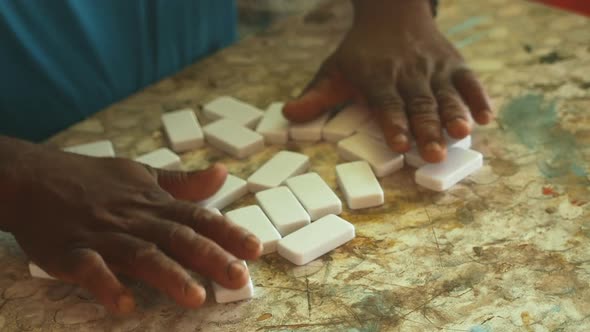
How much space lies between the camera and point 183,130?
5.06 feet

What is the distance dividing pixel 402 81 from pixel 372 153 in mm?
187

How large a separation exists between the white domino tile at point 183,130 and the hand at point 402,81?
20 centimetres

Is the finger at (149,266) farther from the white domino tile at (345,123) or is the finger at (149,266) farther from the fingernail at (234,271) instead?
the white domino tile at (345,123)

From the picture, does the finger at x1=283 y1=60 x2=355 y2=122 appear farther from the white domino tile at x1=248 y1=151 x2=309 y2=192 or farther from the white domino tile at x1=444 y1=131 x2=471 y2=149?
the white domino tile at x1=444 y1=131 x2=471 y2=149

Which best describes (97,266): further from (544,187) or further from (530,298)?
(544,187)

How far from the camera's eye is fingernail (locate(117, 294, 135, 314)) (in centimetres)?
106

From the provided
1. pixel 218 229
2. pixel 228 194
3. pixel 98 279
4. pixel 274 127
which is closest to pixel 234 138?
pixel 274 127

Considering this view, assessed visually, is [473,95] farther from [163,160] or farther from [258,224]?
[163,160]

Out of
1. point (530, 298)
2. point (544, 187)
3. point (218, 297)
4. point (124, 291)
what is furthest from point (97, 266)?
point (544, 187)

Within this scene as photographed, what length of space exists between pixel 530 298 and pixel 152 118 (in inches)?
36.9

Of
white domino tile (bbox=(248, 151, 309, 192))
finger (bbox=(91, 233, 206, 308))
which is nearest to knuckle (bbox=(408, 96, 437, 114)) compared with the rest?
white domino tile (bbox=(248, 151, 309, 192))

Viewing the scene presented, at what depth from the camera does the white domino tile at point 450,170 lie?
1.33 meters

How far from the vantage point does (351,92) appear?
5.17 feet

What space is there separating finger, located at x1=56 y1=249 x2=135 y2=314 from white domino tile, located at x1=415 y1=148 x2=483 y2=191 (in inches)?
23.4
